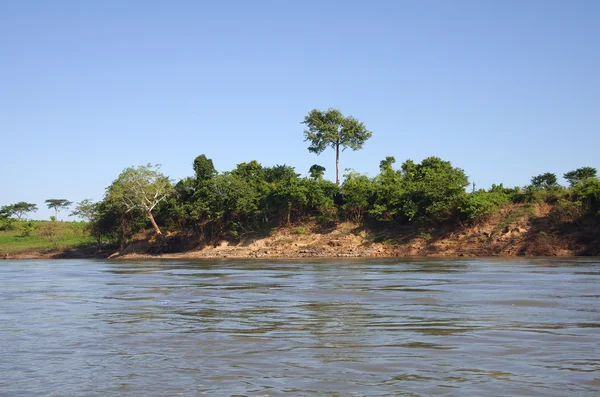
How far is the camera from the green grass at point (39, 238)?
6444 cm

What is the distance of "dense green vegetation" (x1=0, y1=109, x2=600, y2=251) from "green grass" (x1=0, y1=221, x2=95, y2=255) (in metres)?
0.39

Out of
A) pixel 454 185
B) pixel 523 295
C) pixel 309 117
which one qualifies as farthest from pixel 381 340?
pixel 309 117

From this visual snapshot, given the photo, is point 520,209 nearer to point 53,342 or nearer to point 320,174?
point 320,174

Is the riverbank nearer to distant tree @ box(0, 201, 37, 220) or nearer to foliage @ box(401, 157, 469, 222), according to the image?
foliage @ box(401, 157, 469, 222)

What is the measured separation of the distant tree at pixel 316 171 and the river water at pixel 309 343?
38.8 meters

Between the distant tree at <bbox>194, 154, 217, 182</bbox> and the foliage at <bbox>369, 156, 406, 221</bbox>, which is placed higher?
the distant tree at <bbox>194, 154, 217, 182</bbox>

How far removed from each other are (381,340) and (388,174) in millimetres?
45271

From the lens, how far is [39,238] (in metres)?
68.9

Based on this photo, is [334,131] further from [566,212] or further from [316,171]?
[566,212]

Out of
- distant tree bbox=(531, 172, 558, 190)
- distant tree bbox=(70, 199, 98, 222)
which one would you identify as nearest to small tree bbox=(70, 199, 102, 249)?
distant tree bbox=(70, 199, 98, 222)

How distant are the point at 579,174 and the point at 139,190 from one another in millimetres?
37815

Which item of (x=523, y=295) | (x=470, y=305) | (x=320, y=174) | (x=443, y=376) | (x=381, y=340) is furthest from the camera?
(x=320, y=174)

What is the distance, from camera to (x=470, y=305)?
13984 mm

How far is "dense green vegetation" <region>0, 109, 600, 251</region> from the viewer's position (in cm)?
4597
